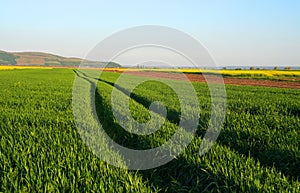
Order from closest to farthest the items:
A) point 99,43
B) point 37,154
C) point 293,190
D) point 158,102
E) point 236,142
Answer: point 293,190
point 37,154
point 236,142
point 99,43
point 158,102

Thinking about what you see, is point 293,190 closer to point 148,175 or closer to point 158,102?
point 148,175

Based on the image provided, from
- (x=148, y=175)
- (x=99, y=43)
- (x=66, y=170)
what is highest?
(x=99, y=43)

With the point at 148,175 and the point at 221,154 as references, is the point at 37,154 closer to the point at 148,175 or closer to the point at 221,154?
the point at 148,175

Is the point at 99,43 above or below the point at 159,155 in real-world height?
above

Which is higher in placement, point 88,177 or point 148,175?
point 88,177

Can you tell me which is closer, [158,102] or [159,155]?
[159,155]

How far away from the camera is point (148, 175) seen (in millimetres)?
4664

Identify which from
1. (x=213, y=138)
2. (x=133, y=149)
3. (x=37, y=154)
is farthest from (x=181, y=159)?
(x=37, y=154)

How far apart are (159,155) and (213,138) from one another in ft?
5.93

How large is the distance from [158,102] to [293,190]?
8.73 metres

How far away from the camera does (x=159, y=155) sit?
205 inches

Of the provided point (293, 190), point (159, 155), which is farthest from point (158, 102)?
point (293, 190)

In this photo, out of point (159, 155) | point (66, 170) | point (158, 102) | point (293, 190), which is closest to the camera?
point (293, 190)

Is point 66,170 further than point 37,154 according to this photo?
No
